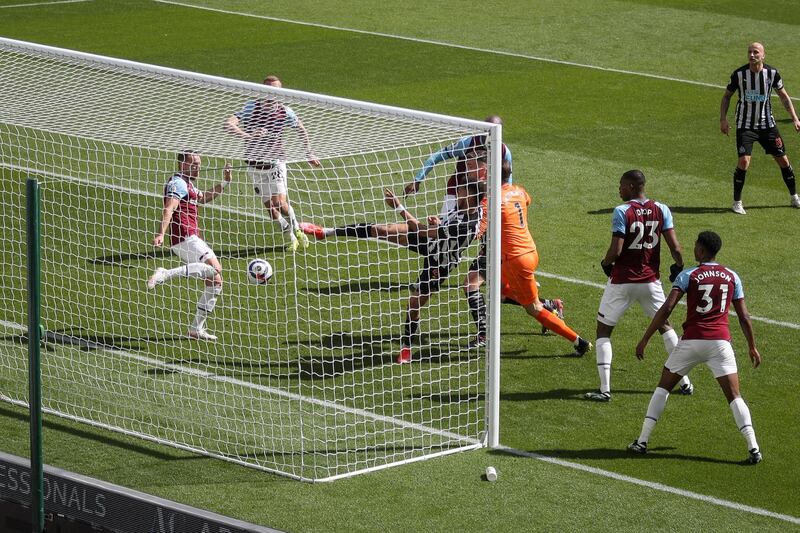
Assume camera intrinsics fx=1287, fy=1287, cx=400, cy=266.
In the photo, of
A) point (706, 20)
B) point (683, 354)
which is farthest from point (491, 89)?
point (683, 354)

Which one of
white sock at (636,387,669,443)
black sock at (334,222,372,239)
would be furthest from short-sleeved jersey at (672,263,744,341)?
black sock at (334,222,372,239)

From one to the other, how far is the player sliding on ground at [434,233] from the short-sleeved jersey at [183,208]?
1.29m

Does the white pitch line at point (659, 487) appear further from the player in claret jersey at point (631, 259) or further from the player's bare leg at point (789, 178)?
the player's bare leg at point (789, 178)

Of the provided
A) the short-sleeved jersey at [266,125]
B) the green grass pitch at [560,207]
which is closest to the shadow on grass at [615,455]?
the green grass pitch at [560,207]

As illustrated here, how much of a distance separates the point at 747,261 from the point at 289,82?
1161 cm

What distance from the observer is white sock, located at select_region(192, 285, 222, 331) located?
41.1 ft

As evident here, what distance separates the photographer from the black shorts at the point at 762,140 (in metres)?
16.9

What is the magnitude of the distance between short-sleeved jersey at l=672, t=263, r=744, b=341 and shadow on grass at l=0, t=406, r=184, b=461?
13.4 ft

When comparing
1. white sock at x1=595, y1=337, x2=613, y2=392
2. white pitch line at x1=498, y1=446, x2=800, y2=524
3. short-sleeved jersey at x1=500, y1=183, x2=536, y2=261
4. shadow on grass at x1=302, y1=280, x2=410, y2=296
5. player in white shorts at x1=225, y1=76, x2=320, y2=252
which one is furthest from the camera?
shadow on grass at x1=302, y1=280, x2=410, y2=296

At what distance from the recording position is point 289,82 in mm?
24406

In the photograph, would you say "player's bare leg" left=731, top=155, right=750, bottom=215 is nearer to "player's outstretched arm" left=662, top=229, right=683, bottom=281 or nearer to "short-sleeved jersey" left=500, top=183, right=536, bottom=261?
"short-sleeved jersey" left=500, top=183, right=536, bottom=261

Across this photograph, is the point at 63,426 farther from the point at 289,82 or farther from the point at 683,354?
the point at 289,82

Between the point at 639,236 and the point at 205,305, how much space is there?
4.27 m

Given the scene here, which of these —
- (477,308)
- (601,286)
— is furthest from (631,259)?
(601,286)
